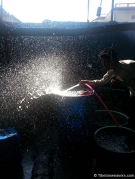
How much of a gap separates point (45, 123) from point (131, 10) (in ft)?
95.0

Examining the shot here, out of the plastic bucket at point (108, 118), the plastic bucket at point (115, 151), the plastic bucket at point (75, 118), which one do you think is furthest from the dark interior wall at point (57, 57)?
the plastic bucket at point (115, 151)

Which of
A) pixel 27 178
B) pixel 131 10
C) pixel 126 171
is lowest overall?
pixel 27 178

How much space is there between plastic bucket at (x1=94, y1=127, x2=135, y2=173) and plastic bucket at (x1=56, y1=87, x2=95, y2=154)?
0.35 meters

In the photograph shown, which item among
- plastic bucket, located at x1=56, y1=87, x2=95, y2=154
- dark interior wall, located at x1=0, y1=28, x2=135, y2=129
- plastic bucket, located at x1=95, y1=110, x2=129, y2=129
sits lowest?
plastic bucket, located at x1=95, y1=110, x2=129, y2=129

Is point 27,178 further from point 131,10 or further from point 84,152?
point 131,10

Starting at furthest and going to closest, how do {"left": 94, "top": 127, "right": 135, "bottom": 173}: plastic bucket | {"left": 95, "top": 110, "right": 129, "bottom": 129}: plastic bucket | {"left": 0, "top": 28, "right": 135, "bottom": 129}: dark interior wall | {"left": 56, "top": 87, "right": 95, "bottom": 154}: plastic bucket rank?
{"left": 0, "top": 28, "right": 135, "bottom": 129}: dark interior wall < {"left": 95, "top": 110, "right": 129, "bottom": 129}: plastic bucket < {"left": 56, "top": 87, "right": 95, "bottom": 154}: plastic bucket < {"left": 94, "top": 127, "right": 135, "bottom": 173}: plastic bucket

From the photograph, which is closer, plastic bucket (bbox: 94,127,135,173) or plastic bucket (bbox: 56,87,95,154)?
plastic bucket (bbox: 94,127,135,173)

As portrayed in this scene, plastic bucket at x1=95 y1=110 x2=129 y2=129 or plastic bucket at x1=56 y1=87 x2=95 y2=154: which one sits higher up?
plastic bucket at x1=56 y1=87 x2=95 y2=154

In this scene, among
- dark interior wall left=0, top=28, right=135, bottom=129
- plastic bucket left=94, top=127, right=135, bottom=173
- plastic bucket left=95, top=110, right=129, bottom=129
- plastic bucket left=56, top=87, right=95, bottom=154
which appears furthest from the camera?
dark interior wall left=0, top=28, right=135, bottom=129

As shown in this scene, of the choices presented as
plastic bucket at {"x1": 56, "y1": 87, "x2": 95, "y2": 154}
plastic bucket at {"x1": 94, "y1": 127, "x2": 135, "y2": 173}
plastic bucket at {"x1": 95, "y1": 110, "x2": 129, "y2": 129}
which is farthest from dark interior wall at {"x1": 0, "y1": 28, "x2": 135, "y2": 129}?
plastic bucket at {"x1": 94, "y1": 127, "x2": 135, "y2": 173}

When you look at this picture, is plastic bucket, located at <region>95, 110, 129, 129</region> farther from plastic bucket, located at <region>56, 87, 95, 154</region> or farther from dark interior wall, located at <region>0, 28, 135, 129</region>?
dark interior wall, located at <region>0, 28, 135, 129</region>

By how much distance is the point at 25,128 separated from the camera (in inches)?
178

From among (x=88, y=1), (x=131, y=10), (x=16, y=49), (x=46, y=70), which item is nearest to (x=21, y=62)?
(x=16, y=49)

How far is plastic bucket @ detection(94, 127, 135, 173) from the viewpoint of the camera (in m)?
2.82
